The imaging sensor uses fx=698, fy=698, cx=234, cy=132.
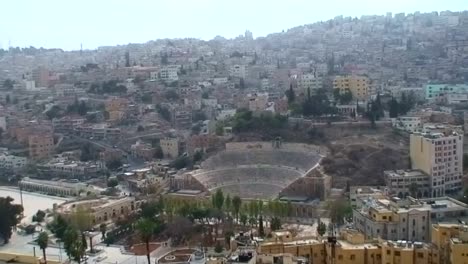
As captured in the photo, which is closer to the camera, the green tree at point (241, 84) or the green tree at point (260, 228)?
Result: the green tree at point (260, 228)

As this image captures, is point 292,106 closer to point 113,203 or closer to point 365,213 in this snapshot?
point 113,203

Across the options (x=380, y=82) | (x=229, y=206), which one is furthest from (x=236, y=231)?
(x=380, y=82)

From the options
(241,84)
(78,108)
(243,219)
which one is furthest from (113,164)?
(241,84)

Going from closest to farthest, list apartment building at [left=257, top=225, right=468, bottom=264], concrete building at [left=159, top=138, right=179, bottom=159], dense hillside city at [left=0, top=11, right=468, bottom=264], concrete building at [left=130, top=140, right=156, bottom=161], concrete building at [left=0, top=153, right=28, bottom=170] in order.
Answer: apartment building at [left=257, top=225, right=468, bottom=264], dense hillside city at [left=0, top=11, right=468, bottom=264], concrete building at [left=159, top=138, right=179, bottom=159], concrete building at [left=130, top=140, right=156, bottom=161], concrete building at [left=0, top=153, right=28, bottom=170]

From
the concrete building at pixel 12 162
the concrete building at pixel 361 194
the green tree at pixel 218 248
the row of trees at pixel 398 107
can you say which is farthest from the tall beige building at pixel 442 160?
the concrete building at pixel 12 162

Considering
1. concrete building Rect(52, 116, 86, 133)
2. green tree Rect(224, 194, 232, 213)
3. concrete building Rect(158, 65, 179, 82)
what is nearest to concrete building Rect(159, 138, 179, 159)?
concrete building Rect(52, 116, 86, 133)

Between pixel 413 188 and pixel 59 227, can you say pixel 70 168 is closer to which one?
pixel 59 227

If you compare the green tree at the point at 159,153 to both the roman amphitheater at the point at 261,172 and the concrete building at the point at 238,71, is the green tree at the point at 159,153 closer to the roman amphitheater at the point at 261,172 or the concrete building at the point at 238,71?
the roman amphitheater at the point at 261,172

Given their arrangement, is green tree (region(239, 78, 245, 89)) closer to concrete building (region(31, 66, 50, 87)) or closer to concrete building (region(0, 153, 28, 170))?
concrete building (region(31, 66, 50, 87))

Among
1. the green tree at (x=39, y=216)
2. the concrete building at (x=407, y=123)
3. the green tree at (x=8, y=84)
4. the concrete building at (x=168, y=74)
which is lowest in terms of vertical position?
the green tree at (x=39, y=216)
